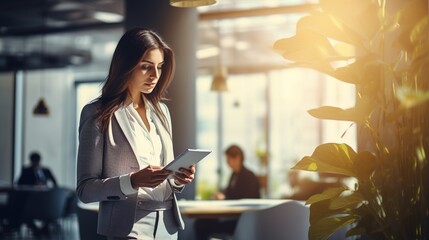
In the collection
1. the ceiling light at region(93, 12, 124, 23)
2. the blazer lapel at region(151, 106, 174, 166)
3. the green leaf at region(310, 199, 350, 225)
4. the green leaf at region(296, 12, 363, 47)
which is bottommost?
the green leaf at region(310, 199, 350, 225)

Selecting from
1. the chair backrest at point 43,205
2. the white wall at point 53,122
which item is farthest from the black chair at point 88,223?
the white wall at point 53,122

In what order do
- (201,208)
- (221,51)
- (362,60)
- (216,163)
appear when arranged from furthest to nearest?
(216,163)
(221,51)
(201,208)
(362,60)

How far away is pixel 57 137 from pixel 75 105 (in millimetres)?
958

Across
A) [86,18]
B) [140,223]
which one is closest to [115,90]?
[140,223]

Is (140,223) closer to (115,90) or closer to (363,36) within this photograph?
(115,90)

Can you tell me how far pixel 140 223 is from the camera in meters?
2.55

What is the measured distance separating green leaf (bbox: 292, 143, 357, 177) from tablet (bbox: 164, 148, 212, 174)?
0.37m

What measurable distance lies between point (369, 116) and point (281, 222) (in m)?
1.94

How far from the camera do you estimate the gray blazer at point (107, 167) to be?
8.23 feet

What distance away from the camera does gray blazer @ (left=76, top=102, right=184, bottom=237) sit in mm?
2508

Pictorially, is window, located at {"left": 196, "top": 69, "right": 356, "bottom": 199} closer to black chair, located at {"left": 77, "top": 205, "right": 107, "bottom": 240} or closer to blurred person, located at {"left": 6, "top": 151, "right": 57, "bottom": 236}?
blurred person, located at {"left": 6, "top": 151, "right": 57, "bottom": 236}

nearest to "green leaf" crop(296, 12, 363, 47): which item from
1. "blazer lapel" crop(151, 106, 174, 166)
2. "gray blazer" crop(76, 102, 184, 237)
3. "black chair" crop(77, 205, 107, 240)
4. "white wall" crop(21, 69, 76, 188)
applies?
"blazer lapel" crop(151, 106, 174, 166)

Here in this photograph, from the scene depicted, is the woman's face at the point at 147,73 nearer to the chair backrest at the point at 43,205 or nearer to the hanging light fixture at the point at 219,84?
the chair backrest at the point at 43,205

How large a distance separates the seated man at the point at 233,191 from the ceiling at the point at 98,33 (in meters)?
1.78
